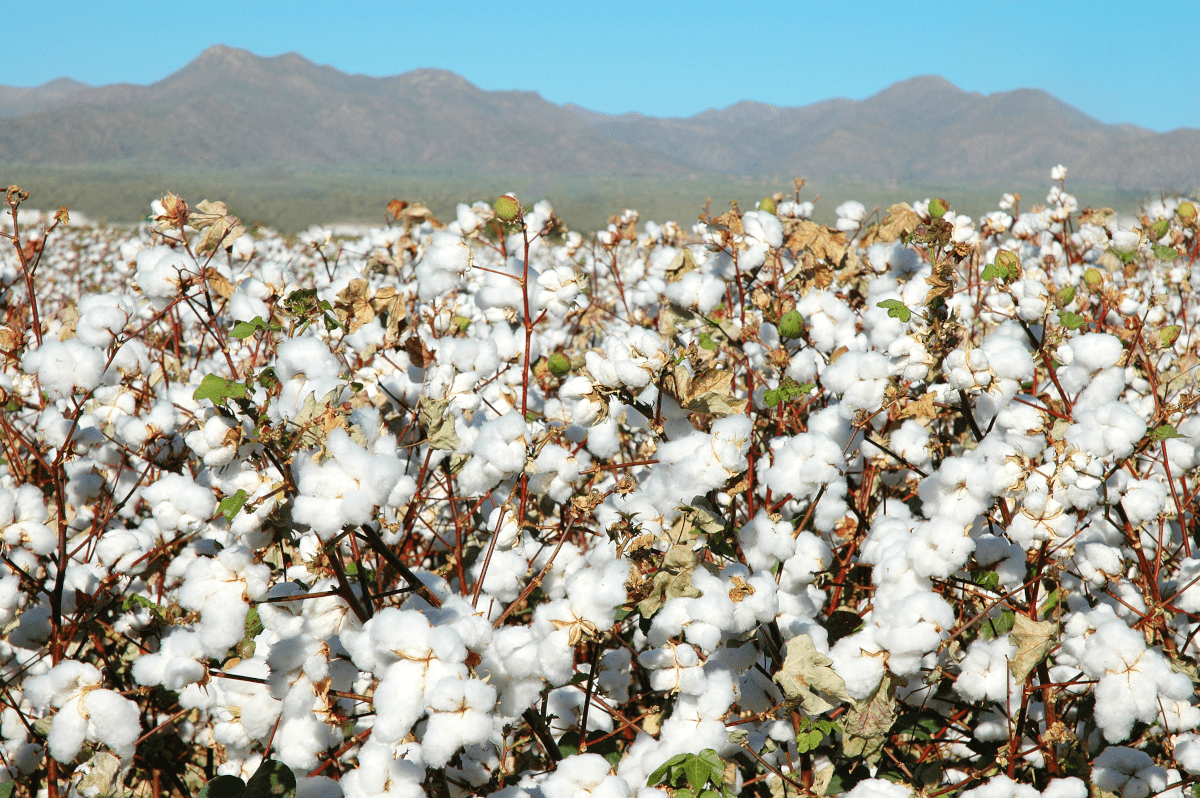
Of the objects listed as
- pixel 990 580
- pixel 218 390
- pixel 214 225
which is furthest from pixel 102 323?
pixel 990 580

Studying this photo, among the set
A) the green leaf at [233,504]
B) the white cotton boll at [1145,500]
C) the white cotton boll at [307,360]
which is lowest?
the white cotton boll at [1145,500]

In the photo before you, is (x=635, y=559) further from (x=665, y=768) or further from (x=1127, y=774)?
(x=1127, y=774)

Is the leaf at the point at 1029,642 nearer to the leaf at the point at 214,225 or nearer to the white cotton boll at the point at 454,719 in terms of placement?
the white cotton boll at the point at 454,719

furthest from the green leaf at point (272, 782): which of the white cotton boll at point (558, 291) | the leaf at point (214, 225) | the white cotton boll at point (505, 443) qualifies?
the leaf at point (214, 225)

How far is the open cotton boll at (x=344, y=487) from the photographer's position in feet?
4.10

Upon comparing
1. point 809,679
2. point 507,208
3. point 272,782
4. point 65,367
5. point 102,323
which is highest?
point 507,208

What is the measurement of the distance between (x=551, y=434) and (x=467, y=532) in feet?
3.66

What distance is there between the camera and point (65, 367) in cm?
195

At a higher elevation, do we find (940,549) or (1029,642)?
(940,549)

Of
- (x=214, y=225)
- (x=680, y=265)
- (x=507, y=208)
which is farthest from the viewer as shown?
(x=680, y=265)

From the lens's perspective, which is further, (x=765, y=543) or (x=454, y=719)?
(x=765, y=543)

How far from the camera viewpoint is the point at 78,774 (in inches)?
80.6

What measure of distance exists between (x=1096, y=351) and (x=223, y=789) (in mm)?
2366

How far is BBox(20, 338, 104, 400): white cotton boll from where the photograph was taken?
75.9 inches
